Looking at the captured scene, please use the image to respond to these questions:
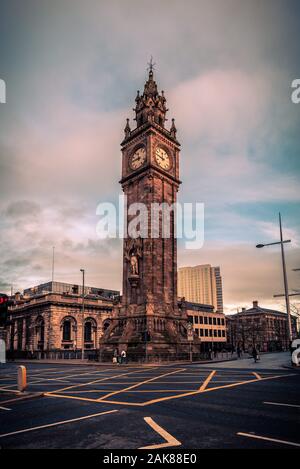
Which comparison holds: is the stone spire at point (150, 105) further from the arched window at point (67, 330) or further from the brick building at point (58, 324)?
the arched window at point (67, 330)

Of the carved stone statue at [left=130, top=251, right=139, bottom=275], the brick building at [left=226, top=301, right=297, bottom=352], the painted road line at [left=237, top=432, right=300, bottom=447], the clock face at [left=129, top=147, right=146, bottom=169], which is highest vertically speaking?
the clock face at [left=129, top=147, right=146, bottom=169]

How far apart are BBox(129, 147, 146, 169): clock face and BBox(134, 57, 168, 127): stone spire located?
4851 mm

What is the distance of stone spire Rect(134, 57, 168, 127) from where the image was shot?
47609 millimetres

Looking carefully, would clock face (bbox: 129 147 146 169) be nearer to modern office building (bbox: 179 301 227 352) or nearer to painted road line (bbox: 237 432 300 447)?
painted road line (bbox: 237 432 300 447)

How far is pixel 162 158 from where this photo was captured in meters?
45.2

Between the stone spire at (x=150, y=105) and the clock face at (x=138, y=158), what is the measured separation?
15.9 ft

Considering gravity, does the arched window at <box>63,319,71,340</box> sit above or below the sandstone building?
below

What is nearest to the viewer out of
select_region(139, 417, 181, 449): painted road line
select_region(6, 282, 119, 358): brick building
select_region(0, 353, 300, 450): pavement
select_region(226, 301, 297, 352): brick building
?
select_region(139, 417, 181, 449): painted road line

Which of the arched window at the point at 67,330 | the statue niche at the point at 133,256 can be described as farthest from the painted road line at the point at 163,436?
the arched window at the point at 67,330

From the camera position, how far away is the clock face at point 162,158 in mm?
44362

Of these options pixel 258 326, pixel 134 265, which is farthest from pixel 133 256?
pixel 258 326

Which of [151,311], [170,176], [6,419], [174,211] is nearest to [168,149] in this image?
[170,176]

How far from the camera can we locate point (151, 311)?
3650cm

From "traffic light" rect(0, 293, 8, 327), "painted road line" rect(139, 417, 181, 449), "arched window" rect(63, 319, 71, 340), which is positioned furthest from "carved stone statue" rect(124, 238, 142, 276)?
"painted road line" rect(139, 417, 181, 449)
